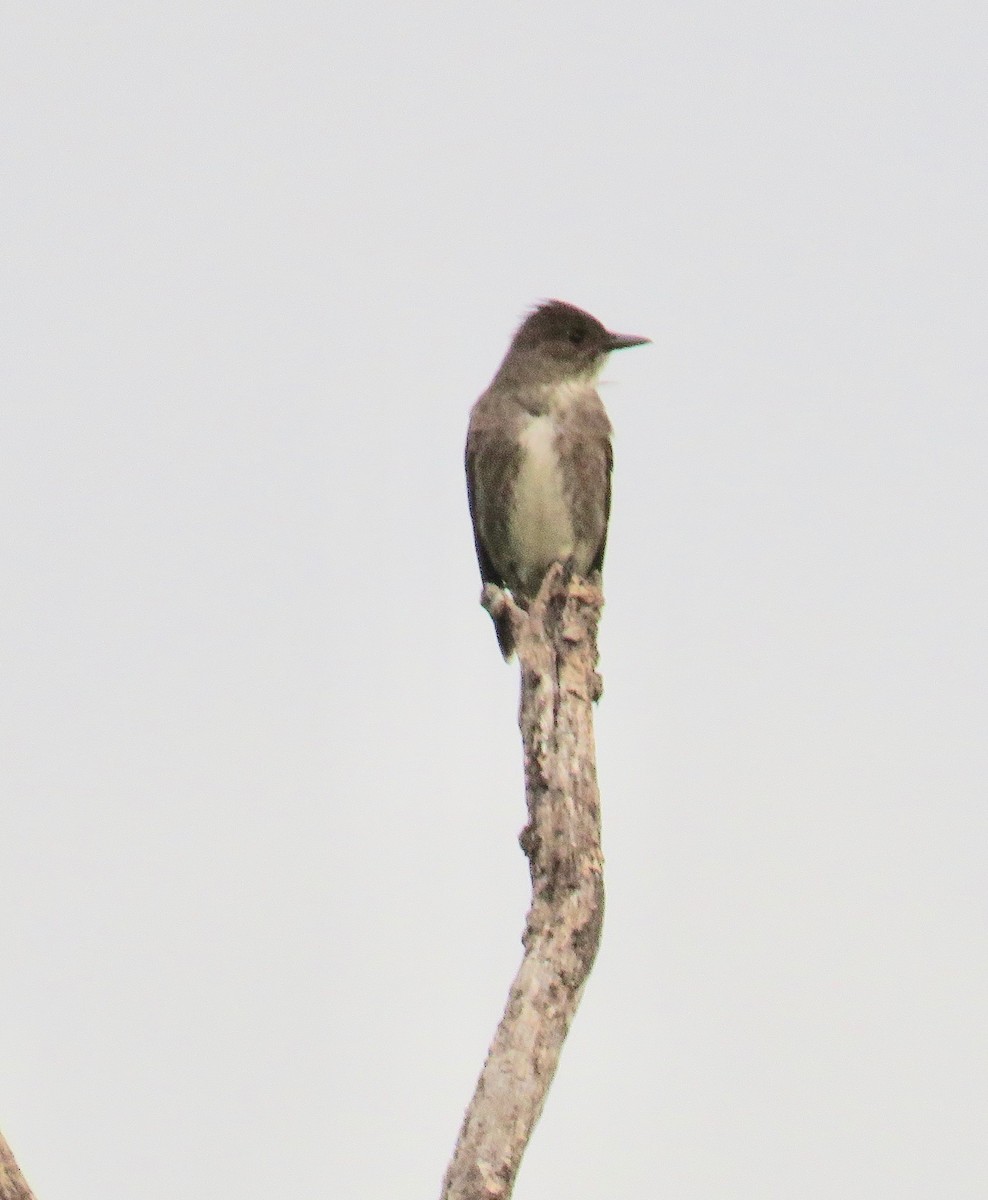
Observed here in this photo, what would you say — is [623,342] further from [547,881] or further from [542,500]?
[547,881]

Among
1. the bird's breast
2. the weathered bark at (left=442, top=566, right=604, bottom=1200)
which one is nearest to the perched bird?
the bird's breast

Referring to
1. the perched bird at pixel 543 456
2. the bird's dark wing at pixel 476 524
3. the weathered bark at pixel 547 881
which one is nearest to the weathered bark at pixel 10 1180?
the weathered bark at pixel 547 881

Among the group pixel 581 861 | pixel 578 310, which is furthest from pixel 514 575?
pixel 581 861

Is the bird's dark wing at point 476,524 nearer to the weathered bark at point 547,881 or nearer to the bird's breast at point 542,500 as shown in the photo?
the bird's breast at point 542,500

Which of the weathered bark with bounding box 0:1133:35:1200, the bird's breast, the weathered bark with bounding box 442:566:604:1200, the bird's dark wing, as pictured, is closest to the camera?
the weathered bark with bounding box 0:1133:35:1200

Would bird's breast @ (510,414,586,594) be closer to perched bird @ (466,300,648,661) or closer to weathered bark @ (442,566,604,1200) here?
perched bird @ (466,300,648,661)

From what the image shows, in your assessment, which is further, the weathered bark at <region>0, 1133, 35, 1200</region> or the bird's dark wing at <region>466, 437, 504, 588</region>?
the bird's dark wing at <region>466, 437, 504, 588</region>
